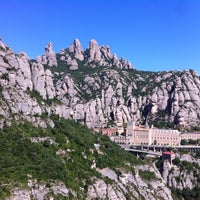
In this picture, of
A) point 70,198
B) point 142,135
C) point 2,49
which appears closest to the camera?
point 70,198

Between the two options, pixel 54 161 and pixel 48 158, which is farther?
pixel 48 158

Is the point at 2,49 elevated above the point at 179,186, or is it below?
above

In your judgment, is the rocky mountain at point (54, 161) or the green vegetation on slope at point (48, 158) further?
the rocky mountain at point (54, 161)

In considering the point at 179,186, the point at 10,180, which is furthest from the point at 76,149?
the point at 179,186

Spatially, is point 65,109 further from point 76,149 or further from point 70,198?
point 70,198

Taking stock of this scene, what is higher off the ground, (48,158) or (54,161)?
(48,158)

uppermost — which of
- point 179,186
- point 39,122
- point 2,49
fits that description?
point 2,49

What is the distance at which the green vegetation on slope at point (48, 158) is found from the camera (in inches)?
3440

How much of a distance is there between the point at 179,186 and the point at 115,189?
156 ft

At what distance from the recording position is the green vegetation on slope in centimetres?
8738

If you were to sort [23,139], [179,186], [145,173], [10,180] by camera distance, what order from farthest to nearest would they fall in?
1. [179,186]
2. [145,173]
3. [23,139]
4. [10,180]

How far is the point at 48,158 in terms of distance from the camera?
3812 inches

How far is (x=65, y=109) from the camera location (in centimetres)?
14775

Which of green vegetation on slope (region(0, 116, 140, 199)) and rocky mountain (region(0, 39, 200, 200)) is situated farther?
rocky mountain (region(0, 39, 200, 200))
